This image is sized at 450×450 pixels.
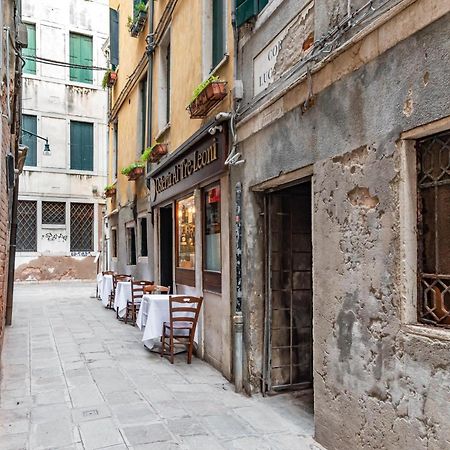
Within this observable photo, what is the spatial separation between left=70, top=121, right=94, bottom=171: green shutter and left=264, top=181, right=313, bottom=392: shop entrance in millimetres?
18639

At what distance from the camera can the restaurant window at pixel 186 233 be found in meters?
7.88

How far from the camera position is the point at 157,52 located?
1013 centimetres

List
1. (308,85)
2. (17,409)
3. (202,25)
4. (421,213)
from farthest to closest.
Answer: (202,25)
(17,409)
(308,85)
(421,213)

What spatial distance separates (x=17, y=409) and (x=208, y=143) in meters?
3.86

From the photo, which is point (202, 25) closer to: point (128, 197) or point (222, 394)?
point (222, 394)

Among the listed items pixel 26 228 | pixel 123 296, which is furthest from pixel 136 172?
pixel 26 228

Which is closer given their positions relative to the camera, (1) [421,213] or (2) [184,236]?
(1) [421,213]

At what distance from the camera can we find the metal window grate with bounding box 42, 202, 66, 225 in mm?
21422

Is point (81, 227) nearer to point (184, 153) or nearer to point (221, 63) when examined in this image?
point (184, 153)

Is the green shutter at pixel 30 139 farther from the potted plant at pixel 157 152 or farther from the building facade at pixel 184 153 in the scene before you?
the potted plant at pixel 157 152

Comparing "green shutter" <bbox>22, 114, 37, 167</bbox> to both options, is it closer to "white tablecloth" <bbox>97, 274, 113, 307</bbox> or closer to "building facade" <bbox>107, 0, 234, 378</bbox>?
"building facade" <bbox>107, 0, 234, 378</bbox>

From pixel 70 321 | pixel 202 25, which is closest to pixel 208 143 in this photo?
pixel 202 25

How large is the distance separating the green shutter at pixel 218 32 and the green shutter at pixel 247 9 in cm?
121

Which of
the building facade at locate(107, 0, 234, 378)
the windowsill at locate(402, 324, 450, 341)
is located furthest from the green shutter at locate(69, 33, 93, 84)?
the windowsill at locate(402, 324, 450, 341)
